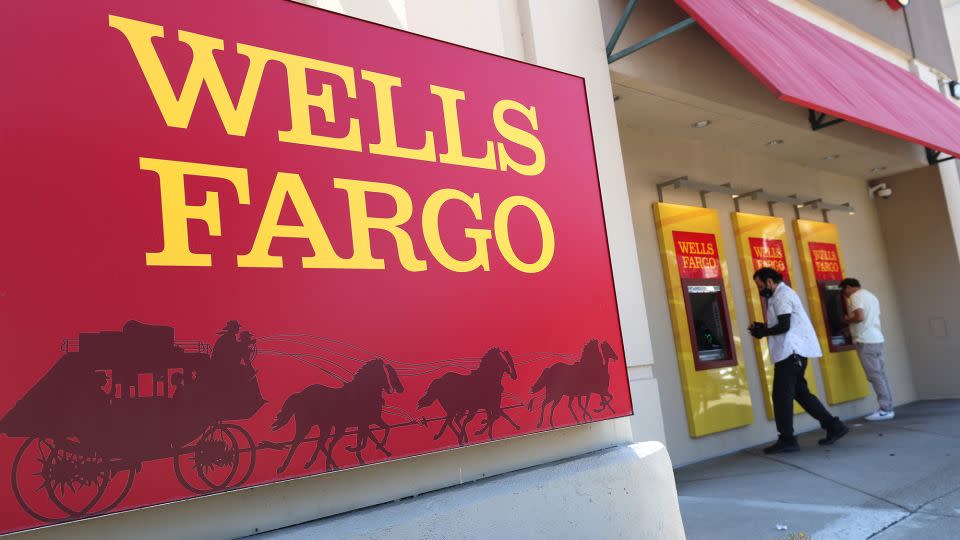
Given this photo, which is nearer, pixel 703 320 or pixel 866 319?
pixel 703 320

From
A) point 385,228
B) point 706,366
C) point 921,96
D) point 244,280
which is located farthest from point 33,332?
point 921,96

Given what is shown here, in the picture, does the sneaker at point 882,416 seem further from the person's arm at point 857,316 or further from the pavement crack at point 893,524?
the pavement crack at point 893,524

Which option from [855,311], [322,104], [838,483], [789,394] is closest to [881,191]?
[855,311]

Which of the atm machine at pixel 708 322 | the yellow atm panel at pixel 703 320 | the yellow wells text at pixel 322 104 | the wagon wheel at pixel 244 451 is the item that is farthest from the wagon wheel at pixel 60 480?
the atm machine at pixel 708 322

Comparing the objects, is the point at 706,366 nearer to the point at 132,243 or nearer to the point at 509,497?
the point at 509,497

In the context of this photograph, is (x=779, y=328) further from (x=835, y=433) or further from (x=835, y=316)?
(x=835, y=316)

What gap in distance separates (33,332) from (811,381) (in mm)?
8241

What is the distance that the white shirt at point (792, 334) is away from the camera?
6.54 m

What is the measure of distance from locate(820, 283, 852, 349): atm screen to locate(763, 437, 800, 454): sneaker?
2736mm

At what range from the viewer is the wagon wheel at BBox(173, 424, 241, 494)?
7.86 ft

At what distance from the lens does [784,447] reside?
672cm

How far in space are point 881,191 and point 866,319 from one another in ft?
9.76

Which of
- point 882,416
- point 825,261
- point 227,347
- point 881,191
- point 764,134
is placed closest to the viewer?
point 227,347

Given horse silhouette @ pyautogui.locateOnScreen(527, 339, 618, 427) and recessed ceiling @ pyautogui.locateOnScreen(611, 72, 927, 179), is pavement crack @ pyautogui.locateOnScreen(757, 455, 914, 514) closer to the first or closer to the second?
horse silhouette @ pyautogui.locateOnScreen(527, 339, 618, 427)
